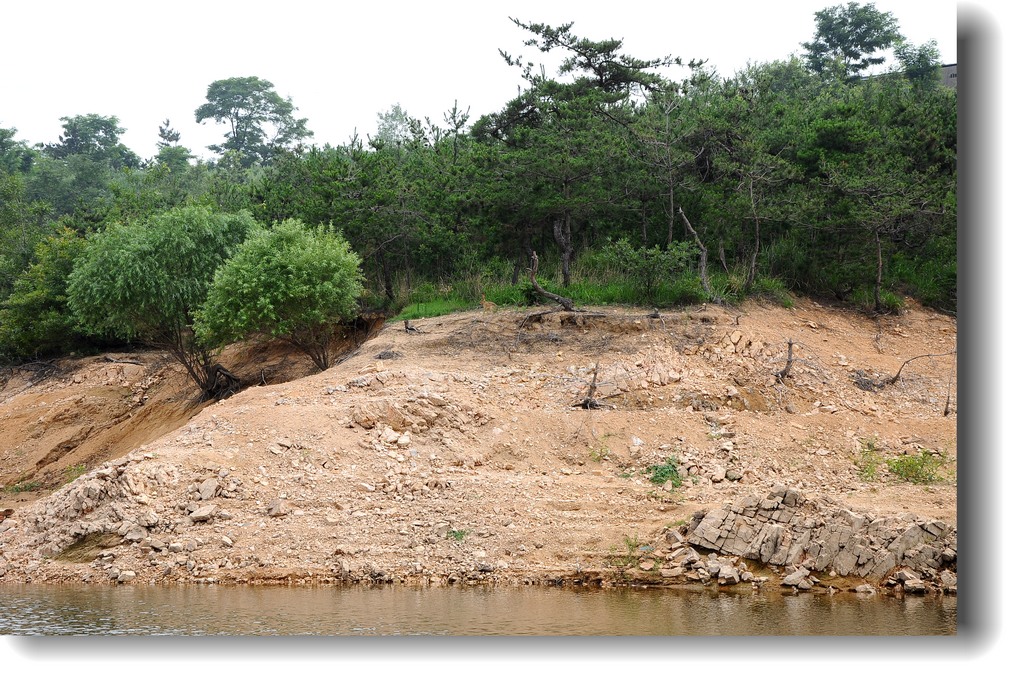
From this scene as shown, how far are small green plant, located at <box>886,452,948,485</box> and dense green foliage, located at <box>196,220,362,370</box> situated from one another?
8.57 meters

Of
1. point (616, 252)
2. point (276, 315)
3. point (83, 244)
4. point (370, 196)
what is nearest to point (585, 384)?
point (616, 252)

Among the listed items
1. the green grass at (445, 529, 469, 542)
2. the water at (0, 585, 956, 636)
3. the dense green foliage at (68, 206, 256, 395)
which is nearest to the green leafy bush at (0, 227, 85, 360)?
the dense green foliage at (68, 206, 256, 395)

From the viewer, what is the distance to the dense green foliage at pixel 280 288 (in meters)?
16.0

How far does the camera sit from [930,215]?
18062 mm

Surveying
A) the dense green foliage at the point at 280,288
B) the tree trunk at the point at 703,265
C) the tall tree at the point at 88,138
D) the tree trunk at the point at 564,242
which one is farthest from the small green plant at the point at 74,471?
the tall tree at the point at 88,138

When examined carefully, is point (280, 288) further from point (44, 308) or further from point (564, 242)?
Result: point (44, 308)

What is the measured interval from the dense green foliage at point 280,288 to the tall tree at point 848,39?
1660 centimetres

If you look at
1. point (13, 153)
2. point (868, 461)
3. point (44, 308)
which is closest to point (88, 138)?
point (13, 153)

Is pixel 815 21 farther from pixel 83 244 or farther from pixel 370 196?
pixel 83 244

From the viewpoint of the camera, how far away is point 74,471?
54.5 feet

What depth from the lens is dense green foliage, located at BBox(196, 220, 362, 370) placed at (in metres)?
16.0

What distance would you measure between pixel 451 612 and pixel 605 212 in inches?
483

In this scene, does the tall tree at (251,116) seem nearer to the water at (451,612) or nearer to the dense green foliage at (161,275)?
the dense green foliage at (161,275)

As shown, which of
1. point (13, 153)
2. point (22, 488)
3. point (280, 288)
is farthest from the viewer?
point (13, 153)
